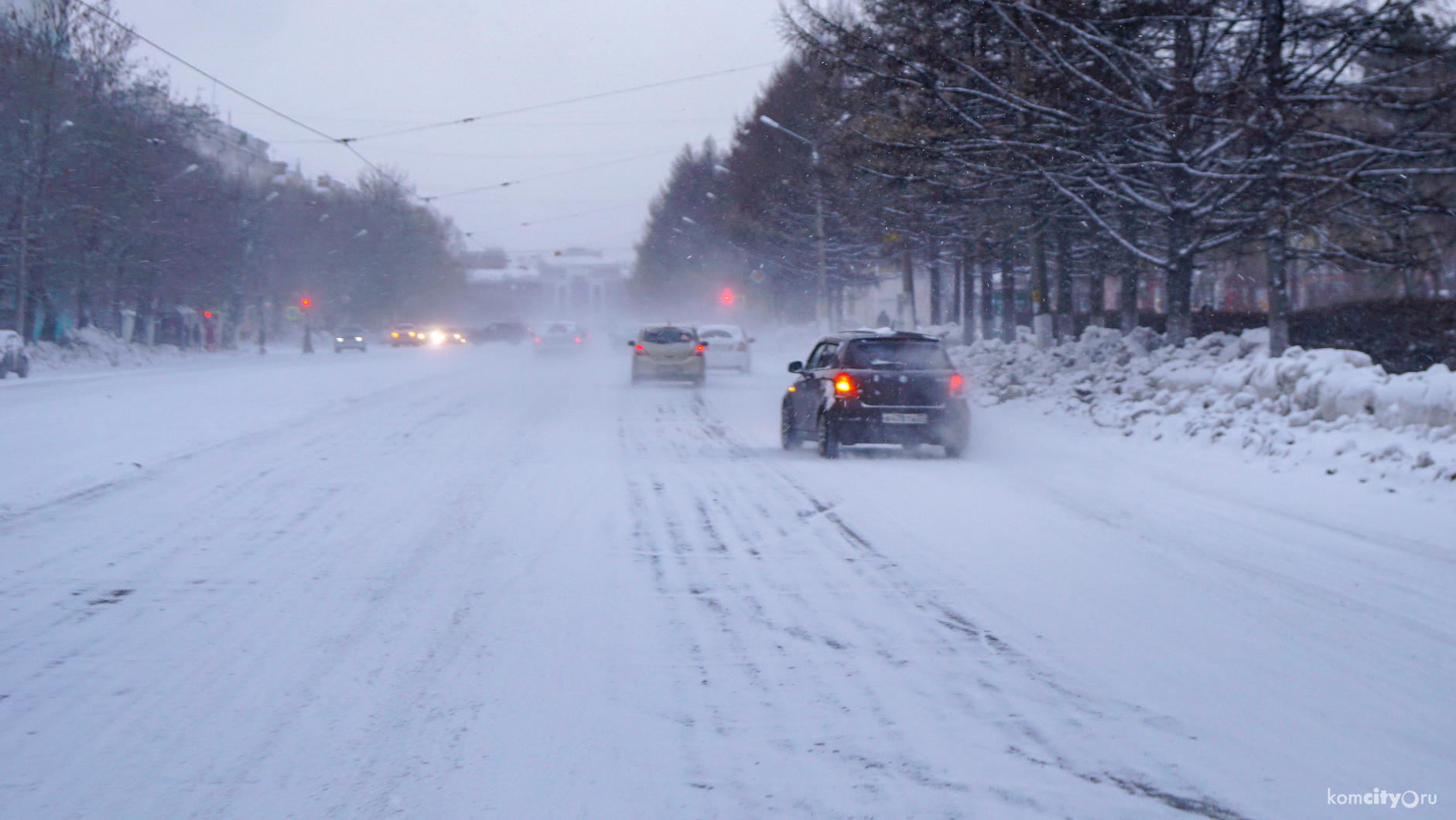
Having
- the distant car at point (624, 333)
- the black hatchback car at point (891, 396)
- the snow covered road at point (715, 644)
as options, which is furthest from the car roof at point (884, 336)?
the distant car at point (624, 333)

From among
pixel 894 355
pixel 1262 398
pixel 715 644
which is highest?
pixel 894 355

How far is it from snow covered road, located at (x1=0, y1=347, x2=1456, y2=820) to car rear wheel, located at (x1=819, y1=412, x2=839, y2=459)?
1.61m

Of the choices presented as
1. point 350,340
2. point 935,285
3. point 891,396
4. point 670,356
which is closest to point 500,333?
point 350,340

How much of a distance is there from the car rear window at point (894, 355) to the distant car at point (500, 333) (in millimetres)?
74728

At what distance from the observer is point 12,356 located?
34125mm

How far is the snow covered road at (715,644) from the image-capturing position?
3945mm

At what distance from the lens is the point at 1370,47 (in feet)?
54.6

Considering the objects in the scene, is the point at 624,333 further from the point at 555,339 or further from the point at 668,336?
the point at 668,336

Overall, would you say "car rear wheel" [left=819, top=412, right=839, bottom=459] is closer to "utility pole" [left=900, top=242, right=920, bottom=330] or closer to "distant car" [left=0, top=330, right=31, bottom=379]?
"utility pole" [left=900, top=242, right=920, bottom=330]

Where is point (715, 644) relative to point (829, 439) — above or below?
below

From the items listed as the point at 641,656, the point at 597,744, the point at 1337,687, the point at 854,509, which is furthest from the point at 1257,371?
the point at 597,744

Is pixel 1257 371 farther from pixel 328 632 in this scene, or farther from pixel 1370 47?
pixel 328 632

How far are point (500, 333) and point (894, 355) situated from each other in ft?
248

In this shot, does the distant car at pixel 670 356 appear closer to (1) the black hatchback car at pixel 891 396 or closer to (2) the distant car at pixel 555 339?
(1) the black hatchback car at pixel 891 396
